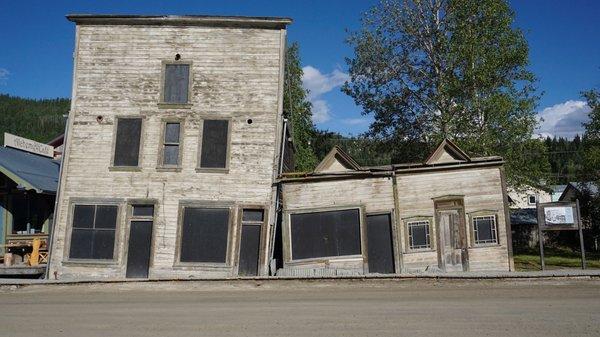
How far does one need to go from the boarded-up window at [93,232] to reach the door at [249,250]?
460 centimetres

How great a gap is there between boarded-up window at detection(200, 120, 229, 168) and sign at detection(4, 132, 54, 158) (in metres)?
10.7

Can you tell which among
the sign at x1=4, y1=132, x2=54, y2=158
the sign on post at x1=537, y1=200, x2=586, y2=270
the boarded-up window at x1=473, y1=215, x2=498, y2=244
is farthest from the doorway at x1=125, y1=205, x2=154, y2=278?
the sign on post at x1=537, y1=200, x2=586, y2=270

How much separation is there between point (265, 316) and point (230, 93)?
33.7 feet

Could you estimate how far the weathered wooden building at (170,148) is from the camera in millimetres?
17469

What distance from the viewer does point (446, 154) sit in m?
18.0

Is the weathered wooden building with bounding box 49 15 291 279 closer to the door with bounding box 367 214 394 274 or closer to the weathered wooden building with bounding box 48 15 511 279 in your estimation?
the weathered wooden building with bounding box 48 15 511 279

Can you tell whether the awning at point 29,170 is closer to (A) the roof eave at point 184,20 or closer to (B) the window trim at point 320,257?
(A) the roof eave at point 184,20

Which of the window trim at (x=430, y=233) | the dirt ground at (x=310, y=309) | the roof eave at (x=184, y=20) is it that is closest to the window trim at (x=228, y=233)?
the dirt ground at (x=310, y=309)

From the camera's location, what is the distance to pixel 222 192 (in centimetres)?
1770

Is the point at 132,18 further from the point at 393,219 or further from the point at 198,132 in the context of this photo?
the point at 393,219

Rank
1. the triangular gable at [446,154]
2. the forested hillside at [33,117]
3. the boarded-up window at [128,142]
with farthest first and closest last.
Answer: the forested hillside at [33,117], the boarded-up window at [128,142], the triangular gable at [446,154]

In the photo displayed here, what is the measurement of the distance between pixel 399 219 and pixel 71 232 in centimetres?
1167

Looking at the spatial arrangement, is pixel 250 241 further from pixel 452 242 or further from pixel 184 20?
pixel 184 20

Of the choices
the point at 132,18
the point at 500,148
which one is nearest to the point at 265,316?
the point at 132,18
